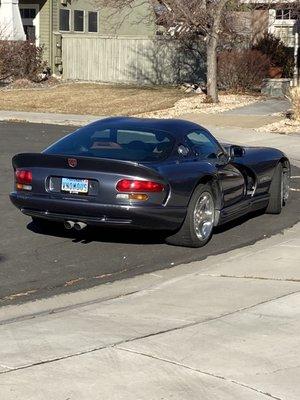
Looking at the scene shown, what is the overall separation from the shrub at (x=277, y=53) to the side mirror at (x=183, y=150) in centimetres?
2332

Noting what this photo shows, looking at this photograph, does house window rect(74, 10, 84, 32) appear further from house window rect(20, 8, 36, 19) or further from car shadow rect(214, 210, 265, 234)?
car shadow rect(214, 210, 265, 234)

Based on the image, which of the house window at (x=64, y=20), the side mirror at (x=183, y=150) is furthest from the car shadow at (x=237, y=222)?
the house window at (x=64, y=20)

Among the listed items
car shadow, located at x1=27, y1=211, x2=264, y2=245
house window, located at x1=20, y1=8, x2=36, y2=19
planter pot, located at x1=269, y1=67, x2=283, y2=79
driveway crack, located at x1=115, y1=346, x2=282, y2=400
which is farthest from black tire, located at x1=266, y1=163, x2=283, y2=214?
house window, located at x1=20, y1=8, x2=36, y2=19

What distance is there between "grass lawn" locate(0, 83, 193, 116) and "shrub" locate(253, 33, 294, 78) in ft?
11.8

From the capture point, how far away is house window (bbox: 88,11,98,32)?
130 ft

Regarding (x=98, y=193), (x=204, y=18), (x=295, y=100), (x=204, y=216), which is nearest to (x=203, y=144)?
(x=204, y=216)

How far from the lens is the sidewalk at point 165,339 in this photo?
16.4ft

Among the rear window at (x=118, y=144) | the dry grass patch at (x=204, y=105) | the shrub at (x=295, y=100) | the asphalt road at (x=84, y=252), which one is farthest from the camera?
the dry grass patch at (x=204, y=105)

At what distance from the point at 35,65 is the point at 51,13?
2.74 meters

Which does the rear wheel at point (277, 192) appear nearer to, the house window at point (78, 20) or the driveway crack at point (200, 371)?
the driveway crack at point (200, 371)

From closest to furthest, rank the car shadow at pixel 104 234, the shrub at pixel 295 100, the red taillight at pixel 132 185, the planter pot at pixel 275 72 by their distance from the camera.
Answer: the red taillight at pixel 132 185
the car shadow at pixel 104 234
the shrub at pixel 295 100
the planter pot at pixel 275 72

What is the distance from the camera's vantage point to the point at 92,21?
39781mm

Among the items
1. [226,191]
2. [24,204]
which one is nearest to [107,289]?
[24,204]

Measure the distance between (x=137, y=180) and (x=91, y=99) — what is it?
22.0 m
